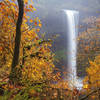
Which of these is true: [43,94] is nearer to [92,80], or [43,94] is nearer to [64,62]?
[92,80]

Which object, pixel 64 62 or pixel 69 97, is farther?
pixel 64 62

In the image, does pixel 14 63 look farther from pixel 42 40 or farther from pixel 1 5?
pixel 1 5

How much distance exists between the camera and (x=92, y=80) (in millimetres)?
6711

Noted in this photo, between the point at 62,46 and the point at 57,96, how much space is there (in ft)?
206

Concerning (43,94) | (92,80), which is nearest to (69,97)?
(43,94)

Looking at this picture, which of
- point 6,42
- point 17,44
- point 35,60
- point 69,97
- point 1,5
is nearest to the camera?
point 69,97

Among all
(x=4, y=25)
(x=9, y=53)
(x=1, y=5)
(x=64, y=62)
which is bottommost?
(x=64, y=62)

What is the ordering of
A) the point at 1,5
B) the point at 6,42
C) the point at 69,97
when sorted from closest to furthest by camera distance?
the point at 69,97 < the point at 1,5 < the point at 6,42

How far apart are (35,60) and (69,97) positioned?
3579 mm

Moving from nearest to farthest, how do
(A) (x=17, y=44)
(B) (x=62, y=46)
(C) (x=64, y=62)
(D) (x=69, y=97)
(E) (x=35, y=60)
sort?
1. (D) (x=69, y=97)
2. (A) (x=17, y=44)
3. (E) (x=35, y=60)
4. (C) (x=64, y=62)
5. (B) (x=62, y=46)

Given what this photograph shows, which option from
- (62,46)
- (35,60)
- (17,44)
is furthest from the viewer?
(62,46)

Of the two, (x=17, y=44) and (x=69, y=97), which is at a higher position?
(x=17, y=44)

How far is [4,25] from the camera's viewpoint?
6.83 m

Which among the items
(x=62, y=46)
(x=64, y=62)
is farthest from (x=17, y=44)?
(x=62, y=46)
